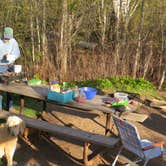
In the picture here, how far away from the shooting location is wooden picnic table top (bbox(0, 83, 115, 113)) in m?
5.63

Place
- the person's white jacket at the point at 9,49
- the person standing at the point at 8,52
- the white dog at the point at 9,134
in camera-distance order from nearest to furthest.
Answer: the white dog at the point at 9,134 → the person standing at the point at 8,52 → the person's white jacket at the point at 9,49

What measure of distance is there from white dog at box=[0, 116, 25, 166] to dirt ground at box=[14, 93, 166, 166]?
0.34 metres

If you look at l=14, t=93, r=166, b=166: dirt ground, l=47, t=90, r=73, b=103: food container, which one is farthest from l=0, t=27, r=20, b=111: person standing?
l=47, t=90, r=73, b=103: food container

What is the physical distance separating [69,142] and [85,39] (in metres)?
4.90

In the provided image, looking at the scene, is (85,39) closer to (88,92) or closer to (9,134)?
(88,92)

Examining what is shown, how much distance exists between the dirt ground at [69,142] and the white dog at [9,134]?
0.34 metres

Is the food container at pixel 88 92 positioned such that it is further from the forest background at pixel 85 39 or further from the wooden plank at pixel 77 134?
the forest background at pixel 85 39

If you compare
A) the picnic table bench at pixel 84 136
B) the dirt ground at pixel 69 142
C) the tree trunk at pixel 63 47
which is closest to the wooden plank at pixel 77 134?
the picnic table bench at pixel 84 136

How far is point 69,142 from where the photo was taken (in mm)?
6051

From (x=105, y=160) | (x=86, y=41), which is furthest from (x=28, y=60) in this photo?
(x=105, y=160)

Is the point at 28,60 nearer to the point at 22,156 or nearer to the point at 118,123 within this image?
the point at 22,156

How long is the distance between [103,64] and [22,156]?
4.70m

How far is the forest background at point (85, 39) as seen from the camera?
9.77 m

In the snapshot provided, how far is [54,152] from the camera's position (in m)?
5.71
